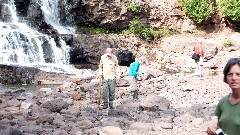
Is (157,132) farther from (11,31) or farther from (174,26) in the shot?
(174,26)

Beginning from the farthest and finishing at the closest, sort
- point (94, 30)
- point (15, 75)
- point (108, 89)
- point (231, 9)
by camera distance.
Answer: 1. point (94, 30)
2. point (231, 9)
3. point (15, 75)
4. point (108, 89)

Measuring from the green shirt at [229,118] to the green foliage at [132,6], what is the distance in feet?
97.2

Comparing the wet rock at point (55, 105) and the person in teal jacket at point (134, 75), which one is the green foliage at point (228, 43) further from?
the wet rock at point (55, 105)

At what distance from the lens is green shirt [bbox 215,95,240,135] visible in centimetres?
339

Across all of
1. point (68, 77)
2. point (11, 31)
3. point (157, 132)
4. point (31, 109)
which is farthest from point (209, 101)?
point (11, 31)

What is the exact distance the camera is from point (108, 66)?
11023mm

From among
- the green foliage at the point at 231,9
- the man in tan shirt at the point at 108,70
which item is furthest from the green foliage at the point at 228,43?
the man in tan shirt at the point at 108,70

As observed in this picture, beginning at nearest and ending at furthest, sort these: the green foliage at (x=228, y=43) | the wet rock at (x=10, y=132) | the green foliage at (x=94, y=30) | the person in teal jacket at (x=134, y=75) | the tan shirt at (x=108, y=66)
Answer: the wet rock at (x=10, y=132)
the tan shirt at (x=108, y=66)
the person in teal jacket at (x=134, y=75)
the green foliage at (x=228, y=43)
the green foliage at (x=94, y=30)

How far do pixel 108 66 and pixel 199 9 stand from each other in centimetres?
2348

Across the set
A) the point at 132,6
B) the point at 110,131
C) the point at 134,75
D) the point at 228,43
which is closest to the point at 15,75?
the point at 134,75

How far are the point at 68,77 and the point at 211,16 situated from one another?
17.5 meters

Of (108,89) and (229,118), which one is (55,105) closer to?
(108,89)

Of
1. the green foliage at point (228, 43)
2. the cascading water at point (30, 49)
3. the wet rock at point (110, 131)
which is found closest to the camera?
the wet rock at point (110, 131)

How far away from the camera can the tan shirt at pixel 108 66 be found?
36.0 ft
